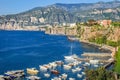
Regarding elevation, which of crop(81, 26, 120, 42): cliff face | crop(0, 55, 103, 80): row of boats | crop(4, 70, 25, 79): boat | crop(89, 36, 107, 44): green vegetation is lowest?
crop(0, 55, 103, 80): row of boats

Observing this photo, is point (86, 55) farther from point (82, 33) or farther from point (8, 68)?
point (82, 33)

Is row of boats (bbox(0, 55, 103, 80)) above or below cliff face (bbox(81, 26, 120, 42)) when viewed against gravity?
below

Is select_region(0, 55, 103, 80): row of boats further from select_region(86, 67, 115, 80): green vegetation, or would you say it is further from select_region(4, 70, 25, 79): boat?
select_region(86, 67, 115, 80): green vegetation

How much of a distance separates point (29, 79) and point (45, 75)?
319cm

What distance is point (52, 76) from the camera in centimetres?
5078

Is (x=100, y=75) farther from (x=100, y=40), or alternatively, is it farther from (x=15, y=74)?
(x=100, y=40)

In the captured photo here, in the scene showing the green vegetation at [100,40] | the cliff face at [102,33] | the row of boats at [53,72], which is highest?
the cliff face at [102,33]

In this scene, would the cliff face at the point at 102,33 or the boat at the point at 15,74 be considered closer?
the boat at the point at 15,74

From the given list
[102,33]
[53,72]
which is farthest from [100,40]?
[53,72]

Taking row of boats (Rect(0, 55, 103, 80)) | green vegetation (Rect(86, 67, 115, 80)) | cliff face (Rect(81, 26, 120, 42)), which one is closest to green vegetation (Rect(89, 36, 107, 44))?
cliff face (Rect(81, 26, 120, 42))

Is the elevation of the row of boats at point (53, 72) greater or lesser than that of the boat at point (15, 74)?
lesser

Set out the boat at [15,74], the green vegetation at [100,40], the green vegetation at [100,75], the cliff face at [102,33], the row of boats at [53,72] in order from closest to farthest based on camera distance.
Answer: the green vegetation at [100,75], the row of boats at [53,72], the boat at [15,74], the cliff face at [102,33], the green vegetation at [100,40]

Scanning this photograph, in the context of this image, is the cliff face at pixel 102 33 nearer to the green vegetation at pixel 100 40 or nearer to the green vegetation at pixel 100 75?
the green vegetation at pixel 100 40

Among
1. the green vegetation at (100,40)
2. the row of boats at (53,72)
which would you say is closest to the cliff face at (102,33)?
the green vegetation at (100,40)
